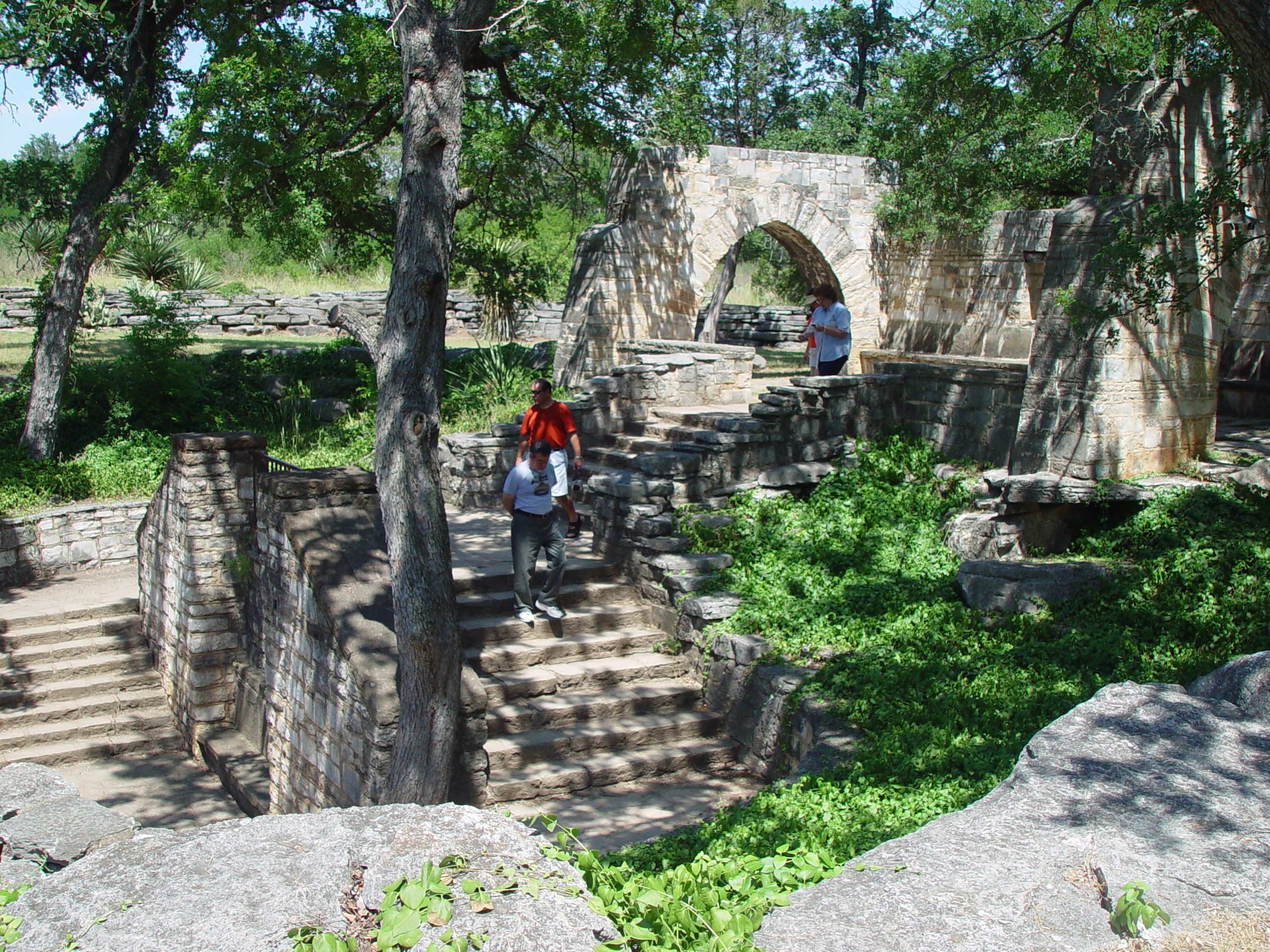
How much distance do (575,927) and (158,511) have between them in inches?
314

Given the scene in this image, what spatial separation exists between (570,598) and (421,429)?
3.49 meters

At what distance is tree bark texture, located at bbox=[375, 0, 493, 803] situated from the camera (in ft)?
18.5

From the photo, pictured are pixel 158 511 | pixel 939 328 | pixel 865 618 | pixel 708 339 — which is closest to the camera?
pixel 865 618

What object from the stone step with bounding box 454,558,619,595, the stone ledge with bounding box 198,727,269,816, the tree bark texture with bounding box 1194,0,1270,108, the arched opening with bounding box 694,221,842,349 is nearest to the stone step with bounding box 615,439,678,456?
the stone step with bounding box 454,558,619,595

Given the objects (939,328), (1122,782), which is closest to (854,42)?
(939,328)

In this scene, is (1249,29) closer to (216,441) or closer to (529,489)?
(529,489)

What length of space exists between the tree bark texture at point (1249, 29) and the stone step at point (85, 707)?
944cm

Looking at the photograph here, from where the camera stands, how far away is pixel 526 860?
2.92 m

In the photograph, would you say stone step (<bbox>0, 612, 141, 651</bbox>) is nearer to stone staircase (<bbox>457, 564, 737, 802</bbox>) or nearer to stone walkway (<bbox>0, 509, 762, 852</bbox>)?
stone walkway (<bbox>0, 509, 762, 852</bbox>)

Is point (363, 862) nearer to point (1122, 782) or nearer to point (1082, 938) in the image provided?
point (1082, 938)

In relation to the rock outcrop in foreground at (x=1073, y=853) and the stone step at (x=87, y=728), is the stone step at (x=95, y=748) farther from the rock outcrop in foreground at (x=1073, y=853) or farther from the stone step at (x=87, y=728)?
the rock outcrop in foreground at (x=1073, y=853)

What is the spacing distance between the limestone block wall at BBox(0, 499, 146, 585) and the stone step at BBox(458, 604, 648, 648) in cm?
Result: 502

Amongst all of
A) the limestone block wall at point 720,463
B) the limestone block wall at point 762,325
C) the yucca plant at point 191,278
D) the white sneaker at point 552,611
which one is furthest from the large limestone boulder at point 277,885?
the limestone block wall at point 762,325

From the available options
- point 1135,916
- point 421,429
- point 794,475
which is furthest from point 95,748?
point 1135,916
